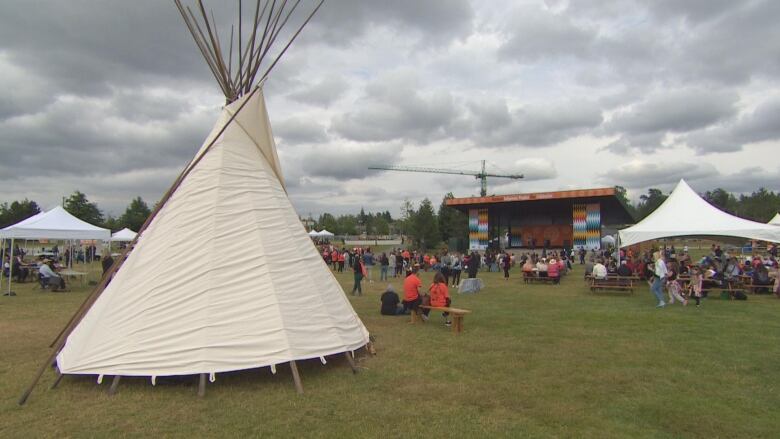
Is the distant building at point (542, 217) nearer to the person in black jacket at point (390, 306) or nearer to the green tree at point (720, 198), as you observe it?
the person in black jacket at point (390, 306)

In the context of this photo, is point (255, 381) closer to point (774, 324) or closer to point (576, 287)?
point (774, 324)

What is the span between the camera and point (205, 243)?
6.20 meters

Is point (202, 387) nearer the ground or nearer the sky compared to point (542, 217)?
nearer the ground

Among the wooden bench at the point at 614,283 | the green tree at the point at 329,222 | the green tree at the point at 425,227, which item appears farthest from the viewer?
the green tree at the point at 329,222

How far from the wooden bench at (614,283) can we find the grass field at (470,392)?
5.52 m

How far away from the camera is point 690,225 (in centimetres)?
1507

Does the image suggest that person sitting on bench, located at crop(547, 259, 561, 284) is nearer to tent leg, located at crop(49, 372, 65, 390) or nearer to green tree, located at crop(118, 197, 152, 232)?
tent leg, located at crop(49, 372, 65, 390)

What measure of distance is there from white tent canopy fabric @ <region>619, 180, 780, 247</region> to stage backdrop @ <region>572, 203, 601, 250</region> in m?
21.9

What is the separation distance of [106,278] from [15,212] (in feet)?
228

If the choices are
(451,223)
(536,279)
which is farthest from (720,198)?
(536,279)

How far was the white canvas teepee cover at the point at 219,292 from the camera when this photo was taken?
5488mm

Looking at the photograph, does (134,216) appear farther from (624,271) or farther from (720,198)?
(720,198)

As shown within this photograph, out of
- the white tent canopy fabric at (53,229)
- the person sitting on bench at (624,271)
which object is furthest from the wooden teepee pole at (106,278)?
the person sitting on bench at (624,271)

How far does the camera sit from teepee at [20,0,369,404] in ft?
18.0
